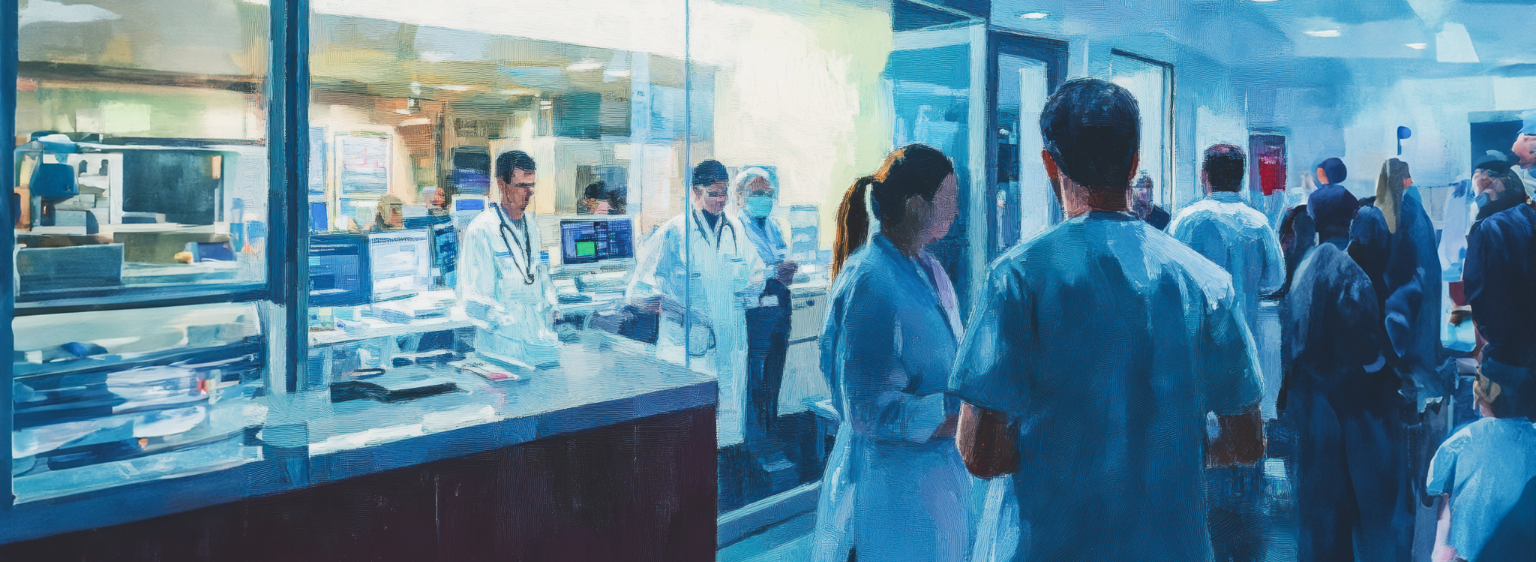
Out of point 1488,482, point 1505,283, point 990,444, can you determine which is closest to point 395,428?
point 990,444

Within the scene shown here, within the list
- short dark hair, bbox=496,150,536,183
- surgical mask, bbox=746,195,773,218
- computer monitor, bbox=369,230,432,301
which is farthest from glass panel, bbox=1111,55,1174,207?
computer monitor, bbox=369,230,432,301

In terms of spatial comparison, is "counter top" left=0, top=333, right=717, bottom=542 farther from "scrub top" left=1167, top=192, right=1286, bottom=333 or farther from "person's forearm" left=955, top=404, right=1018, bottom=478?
"scrub top" left=1167, top=192, right=1286, bottom=333

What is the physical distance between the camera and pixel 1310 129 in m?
8.16

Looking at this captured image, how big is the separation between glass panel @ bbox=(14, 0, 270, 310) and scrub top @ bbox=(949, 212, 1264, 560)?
187cm

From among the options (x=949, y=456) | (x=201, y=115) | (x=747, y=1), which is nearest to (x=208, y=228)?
(x=201, y=115)

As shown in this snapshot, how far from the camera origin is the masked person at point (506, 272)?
429 centimetres

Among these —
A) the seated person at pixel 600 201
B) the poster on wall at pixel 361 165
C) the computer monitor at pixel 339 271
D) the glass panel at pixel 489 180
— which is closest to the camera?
the glass panel at pixel 489 180

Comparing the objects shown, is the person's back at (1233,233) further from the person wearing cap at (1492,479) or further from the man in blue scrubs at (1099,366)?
the man in blue scrubs at (1099,366)

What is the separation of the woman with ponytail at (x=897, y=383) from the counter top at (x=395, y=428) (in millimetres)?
380

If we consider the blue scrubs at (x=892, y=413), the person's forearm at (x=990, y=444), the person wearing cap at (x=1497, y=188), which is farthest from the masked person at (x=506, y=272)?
the person wearing cap at (x=1497, y=188)

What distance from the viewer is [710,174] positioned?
488cm

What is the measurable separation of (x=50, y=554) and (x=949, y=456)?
1.62 metres

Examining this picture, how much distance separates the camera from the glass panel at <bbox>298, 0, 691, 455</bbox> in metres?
4.34

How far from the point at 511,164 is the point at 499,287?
56cm
